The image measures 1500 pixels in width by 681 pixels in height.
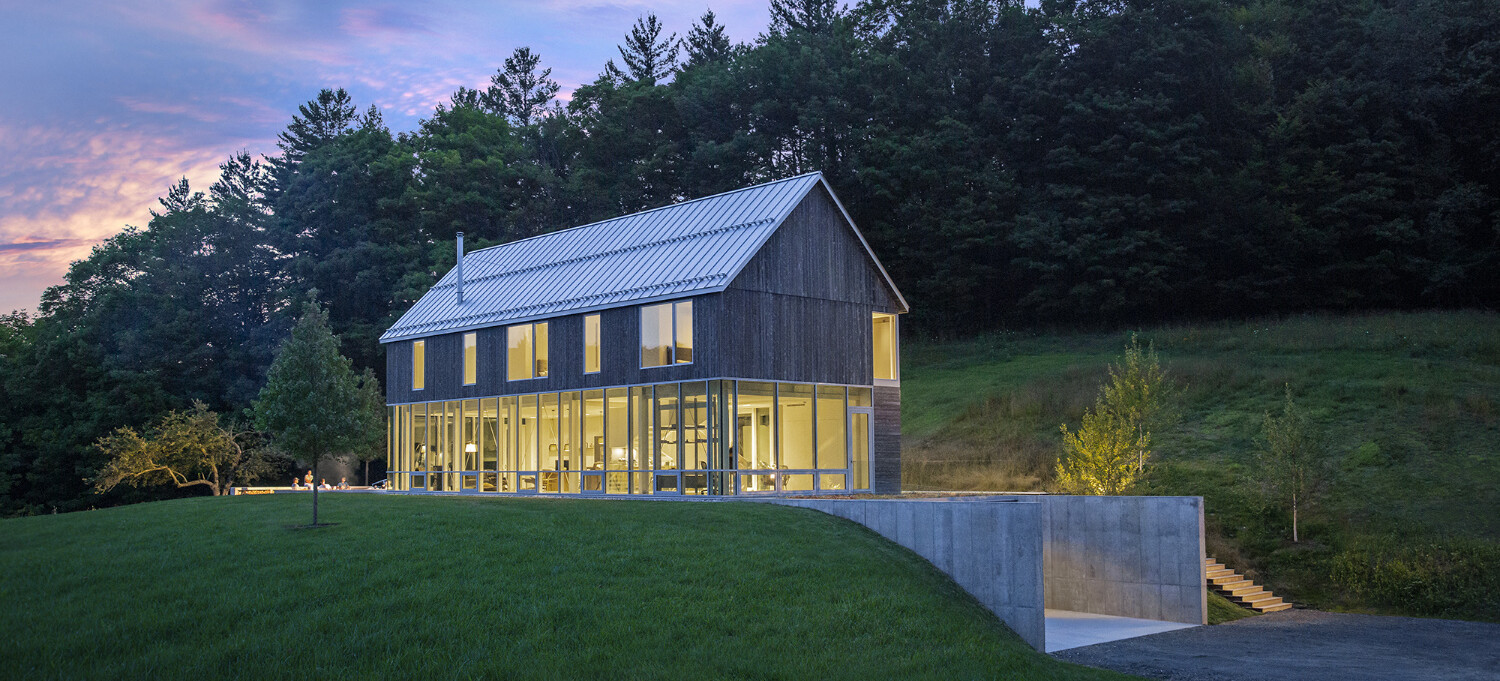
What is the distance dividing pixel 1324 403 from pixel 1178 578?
15.2 m

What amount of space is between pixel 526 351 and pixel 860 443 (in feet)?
29.3

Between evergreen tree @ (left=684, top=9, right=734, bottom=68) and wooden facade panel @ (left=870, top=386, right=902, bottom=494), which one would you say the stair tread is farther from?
evergreen tree @ (left=684, top=9, right=734, bottom=68)

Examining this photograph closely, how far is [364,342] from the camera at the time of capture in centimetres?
5091

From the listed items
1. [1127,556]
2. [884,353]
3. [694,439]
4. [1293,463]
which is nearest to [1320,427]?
[1293,463]

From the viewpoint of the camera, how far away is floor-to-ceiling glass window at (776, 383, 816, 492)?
84.3ft

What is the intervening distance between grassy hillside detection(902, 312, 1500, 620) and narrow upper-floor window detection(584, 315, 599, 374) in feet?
40.0

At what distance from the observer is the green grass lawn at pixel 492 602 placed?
12.3m

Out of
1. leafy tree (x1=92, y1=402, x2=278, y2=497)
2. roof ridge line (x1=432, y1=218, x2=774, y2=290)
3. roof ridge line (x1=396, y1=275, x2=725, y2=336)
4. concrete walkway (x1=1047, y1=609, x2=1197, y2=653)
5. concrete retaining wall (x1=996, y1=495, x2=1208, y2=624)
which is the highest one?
roof ridge line (x1=432, y1=218, x2=774, y2=290)

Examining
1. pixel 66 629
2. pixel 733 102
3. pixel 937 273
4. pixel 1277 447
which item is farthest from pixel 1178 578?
pixel 733 102

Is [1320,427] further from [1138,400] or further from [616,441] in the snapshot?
[616,441]

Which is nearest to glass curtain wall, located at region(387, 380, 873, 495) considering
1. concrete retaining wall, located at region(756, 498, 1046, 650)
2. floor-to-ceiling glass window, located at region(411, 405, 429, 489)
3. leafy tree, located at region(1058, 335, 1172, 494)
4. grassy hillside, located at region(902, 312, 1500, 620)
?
floor-to-ceiling glass window, located at region(411, 405, 429, 489)

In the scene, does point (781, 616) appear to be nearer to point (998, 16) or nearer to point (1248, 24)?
point (998, 16)

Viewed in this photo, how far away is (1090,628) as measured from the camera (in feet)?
69.2

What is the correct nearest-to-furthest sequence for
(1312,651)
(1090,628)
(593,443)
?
1. (1312,651)
2. (1090,628)
3. (593,443)
